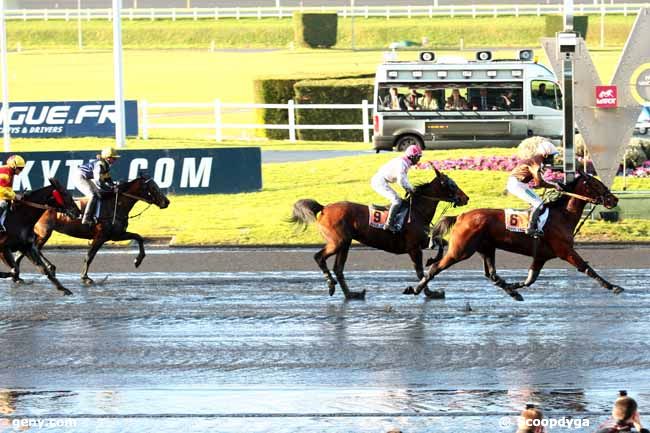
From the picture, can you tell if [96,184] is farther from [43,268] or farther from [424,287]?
[424,287]

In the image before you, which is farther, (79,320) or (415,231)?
(415,231)

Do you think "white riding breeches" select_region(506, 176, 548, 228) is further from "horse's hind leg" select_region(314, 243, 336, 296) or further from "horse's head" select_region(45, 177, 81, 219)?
"horse's head" select_region(45, 177, 81, 219)

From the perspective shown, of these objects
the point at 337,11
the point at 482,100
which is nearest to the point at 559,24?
the point at 337,11

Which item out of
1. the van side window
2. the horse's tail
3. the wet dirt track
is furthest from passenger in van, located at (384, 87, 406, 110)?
the horse's tail

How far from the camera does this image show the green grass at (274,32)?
69.5m

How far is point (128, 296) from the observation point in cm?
1633

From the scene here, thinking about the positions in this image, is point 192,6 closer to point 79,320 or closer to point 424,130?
point 424,130

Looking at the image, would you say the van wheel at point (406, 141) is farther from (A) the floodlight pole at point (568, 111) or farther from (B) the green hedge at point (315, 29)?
(B) the green hedge at point (315, 29)

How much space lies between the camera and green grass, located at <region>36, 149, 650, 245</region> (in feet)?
72.2

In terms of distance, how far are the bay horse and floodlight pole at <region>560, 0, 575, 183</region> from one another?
5.77 metres

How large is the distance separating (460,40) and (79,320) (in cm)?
5558

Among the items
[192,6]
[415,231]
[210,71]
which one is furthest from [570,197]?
[192,6]

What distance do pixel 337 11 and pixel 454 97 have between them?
1732 inches

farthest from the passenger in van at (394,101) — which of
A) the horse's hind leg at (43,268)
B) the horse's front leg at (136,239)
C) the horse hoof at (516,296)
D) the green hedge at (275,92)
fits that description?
the horse hoof at (516,296)
